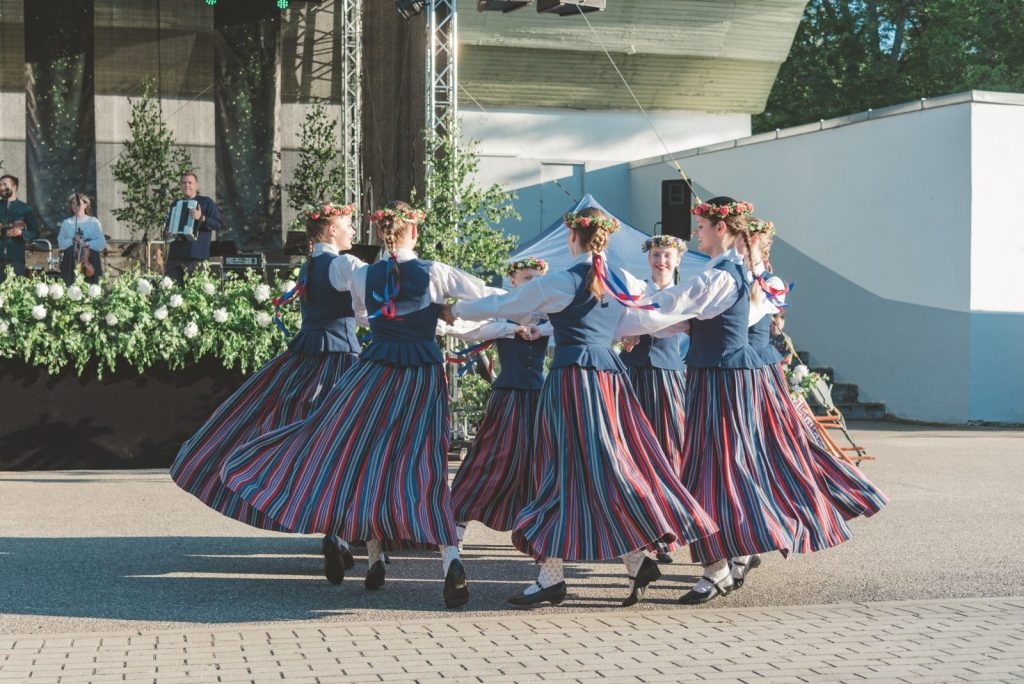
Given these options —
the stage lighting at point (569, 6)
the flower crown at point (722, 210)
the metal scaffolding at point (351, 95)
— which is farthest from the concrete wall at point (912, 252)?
the flower crown at point (722, 210)

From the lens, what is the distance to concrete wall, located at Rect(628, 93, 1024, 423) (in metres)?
15.2

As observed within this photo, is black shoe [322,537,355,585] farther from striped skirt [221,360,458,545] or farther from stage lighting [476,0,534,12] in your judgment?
stage lighting [476,0,534,12]

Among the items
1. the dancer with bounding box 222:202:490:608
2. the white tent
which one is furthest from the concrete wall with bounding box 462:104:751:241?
the dancer with bounding box 222:202:490:608

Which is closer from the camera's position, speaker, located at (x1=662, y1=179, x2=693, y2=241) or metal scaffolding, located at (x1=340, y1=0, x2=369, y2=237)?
speaker, located at (x1=662, y1=179, x2=693, y2=241)

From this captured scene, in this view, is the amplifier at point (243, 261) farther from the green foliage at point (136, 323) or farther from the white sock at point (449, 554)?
the white sock at point (449, 554)

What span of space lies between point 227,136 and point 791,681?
1769cm

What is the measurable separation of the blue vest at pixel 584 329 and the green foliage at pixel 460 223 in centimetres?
511

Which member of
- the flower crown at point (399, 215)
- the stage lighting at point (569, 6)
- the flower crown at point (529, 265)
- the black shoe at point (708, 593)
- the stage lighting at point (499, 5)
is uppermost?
the stage lighting at point (499, 5)

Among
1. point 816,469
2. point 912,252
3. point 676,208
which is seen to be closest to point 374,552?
point 816,469

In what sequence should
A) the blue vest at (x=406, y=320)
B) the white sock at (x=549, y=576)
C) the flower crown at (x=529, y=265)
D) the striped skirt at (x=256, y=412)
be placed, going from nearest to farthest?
the white sock at (x=549, y=576), the blue vest at (x=406, y=320), the striped skirt at (x=256, y=412), the flower crown at (x=529, y=265)

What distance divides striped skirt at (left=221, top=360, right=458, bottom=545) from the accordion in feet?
25.6

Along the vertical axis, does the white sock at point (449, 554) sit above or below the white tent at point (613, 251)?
below

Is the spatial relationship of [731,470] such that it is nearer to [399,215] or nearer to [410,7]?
[399,215]

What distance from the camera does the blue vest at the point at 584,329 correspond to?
567 cm
